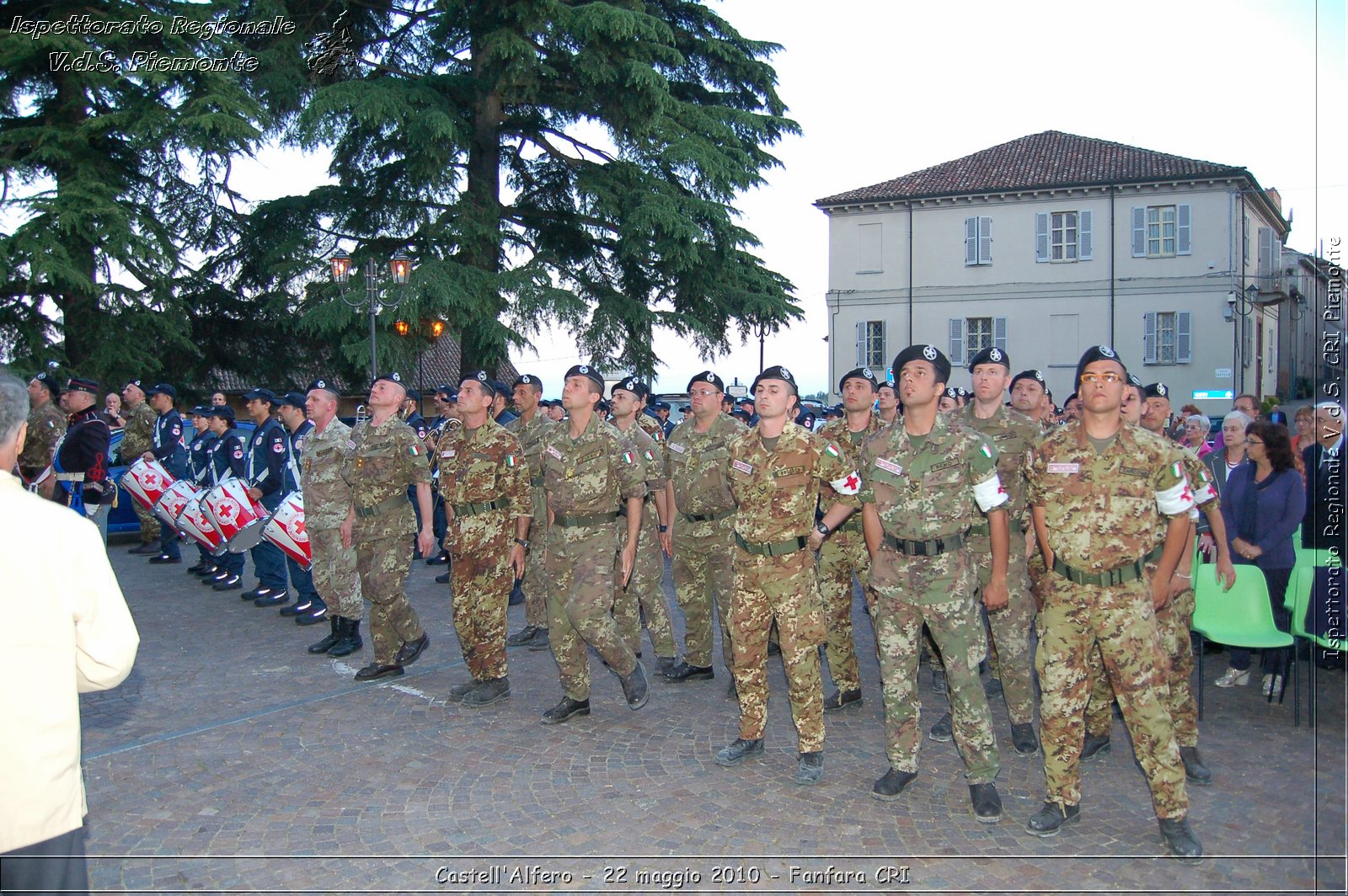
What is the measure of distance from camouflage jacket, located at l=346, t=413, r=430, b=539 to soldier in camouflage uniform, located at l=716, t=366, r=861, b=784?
2.67 metres

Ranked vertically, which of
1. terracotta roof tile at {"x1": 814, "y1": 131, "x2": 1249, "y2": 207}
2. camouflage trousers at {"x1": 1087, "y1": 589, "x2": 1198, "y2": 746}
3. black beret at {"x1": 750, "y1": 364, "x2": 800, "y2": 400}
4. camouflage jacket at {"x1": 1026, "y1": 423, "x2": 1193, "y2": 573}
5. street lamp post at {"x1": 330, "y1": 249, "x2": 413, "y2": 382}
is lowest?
camouflage trousers at {"x1": 1087, "y1": 589, "x2": 1198, "y2": 746}

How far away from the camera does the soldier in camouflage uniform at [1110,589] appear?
3.95m

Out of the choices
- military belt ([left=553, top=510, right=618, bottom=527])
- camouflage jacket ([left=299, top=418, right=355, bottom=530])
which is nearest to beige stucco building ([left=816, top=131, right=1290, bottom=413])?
camouflage jacket ([left=299, top=418, right=355, bottom=530])

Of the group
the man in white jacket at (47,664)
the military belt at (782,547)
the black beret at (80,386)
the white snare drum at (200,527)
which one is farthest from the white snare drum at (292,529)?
the man in white jacket at (47,664)

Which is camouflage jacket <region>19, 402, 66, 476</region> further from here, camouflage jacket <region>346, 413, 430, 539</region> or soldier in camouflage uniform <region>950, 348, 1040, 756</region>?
soldier in camouflage uniform <region>950, 348, 1040, 756</region>

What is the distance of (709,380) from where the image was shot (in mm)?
6812

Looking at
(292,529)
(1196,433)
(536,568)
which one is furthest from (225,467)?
(1196,433)

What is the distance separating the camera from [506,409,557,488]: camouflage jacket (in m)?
7.73

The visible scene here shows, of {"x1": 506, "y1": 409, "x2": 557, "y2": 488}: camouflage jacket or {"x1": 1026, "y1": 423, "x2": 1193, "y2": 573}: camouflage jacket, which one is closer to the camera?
{"x1": 1026, "y1": 423, "x2": 1193, "y2": 573}: camouflage jacket

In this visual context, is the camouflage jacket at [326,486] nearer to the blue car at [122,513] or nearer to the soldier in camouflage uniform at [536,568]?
the soldier in camouflage uniform at [536,568]

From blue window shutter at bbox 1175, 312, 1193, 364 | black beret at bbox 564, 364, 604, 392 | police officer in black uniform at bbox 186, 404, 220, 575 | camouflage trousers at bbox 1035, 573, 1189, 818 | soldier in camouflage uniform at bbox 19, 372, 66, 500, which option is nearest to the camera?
camouflage trousers at bbox 1035, 573, 1189, 818

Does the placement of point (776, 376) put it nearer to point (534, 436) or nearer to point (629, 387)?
point (629, 387)

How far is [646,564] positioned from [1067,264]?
36.3 meters

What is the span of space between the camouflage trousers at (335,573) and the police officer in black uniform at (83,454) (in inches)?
124
